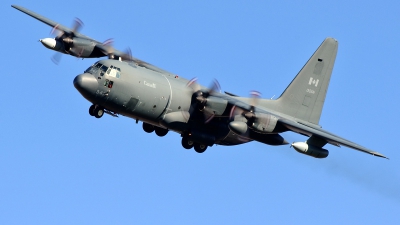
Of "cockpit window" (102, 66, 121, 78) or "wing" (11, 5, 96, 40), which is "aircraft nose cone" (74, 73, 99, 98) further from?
"wing" (11, 5, 96, 40)

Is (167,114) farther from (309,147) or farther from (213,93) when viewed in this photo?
(309,147)

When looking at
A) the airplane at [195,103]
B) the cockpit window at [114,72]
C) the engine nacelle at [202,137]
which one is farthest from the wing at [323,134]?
the cockpit window at [114,72]

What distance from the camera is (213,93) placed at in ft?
102

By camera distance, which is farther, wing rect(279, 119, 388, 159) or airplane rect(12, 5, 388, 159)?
wing rect(279, 119, 388, 159)

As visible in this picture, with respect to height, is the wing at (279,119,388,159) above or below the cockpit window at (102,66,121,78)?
above

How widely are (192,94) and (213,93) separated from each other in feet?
3.09

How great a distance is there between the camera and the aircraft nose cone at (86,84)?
27.8 m

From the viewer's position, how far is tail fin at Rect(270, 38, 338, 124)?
1345 inches

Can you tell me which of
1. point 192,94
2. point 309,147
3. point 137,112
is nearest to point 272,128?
point 309,147

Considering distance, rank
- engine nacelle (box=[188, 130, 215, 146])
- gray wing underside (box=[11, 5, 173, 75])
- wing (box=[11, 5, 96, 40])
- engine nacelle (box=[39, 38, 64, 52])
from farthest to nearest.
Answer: wing (box=[11, 5, 96, 40]) < engine nacelle (box=[39, 38, 64, 52]) < gray wing underside (box=[11, 5, 173, 75]) < engine nacelle (box=[188, 130, 215, 146])

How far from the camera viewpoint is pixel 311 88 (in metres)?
34.7

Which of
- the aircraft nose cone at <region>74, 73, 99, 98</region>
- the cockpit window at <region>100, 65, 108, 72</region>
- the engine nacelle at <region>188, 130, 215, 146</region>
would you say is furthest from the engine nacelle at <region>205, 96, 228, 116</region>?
the aircraft nose cone at <region>74, 73, 99, 98</region>

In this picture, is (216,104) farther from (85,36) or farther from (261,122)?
(85,36)

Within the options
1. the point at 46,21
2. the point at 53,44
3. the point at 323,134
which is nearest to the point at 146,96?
the point at 53,44
